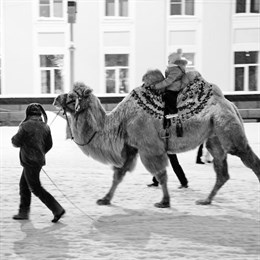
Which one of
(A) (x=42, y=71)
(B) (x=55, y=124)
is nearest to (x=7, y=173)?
(B) (x=55, y=124)

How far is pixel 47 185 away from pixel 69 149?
15.7ft

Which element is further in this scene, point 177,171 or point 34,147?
point 177,171

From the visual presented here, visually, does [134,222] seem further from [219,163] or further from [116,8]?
[116,8]

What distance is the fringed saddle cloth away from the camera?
24.5 feet

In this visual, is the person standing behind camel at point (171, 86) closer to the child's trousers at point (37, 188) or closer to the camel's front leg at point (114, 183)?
the camel's front leg at point (114, 183)

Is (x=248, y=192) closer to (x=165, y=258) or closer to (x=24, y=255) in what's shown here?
(x=165, y=258)

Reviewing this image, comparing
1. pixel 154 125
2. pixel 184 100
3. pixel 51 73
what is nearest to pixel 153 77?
pixel 184 100

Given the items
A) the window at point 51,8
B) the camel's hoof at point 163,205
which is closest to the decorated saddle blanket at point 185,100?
the camel's hoof at point 163,205

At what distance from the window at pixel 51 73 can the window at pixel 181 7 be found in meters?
5.16

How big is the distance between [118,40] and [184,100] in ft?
53.1

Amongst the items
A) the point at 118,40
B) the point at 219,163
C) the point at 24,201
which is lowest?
the point at 24,201

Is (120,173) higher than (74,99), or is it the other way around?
(74,99)

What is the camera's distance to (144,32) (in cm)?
2306

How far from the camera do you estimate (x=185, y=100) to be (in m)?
7.49
